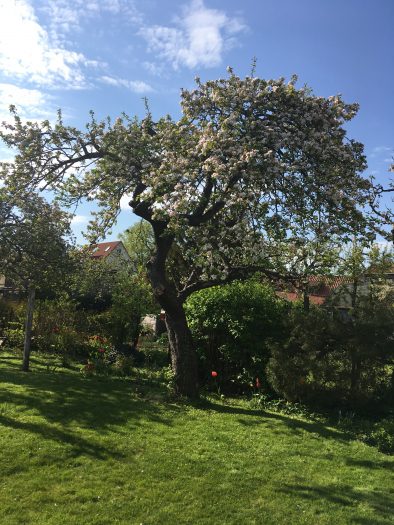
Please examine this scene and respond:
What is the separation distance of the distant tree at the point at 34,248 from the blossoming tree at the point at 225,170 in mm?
2363

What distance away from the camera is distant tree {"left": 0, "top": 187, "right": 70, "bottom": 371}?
11797mm

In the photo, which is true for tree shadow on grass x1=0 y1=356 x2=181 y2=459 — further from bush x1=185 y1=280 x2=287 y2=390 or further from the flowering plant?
the flowering plant

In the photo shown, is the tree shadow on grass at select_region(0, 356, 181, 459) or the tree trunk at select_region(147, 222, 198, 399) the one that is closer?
the tree shadow on grass at select_region(0, 356, 181, 459)

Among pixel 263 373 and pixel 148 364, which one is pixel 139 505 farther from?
pixel 148 364

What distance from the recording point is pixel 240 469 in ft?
20.0

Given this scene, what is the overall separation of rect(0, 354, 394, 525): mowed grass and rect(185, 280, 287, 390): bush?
6.11ft

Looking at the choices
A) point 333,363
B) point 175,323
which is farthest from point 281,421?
point 175,323

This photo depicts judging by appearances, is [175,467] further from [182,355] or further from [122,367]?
[122,367]

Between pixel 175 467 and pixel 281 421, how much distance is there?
3.40m

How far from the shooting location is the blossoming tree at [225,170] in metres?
7.28

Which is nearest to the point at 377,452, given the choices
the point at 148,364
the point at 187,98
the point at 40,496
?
the point at 40,496

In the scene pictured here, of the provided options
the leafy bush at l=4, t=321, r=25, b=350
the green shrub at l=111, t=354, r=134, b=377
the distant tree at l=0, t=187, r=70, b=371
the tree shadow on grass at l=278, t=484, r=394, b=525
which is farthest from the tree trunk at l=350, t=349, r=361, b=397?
the leafy bush at l=4, t=321, r=25, b=350

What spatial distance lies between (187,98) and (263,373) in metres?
6.48

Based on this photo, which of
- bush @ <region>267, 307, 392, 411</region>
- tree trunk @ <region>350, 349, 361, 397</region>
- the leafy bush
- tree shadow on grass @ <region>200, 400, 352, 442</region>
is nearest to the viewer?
tree shadow on grass @ <region>200, 400, 352, 442</region>
